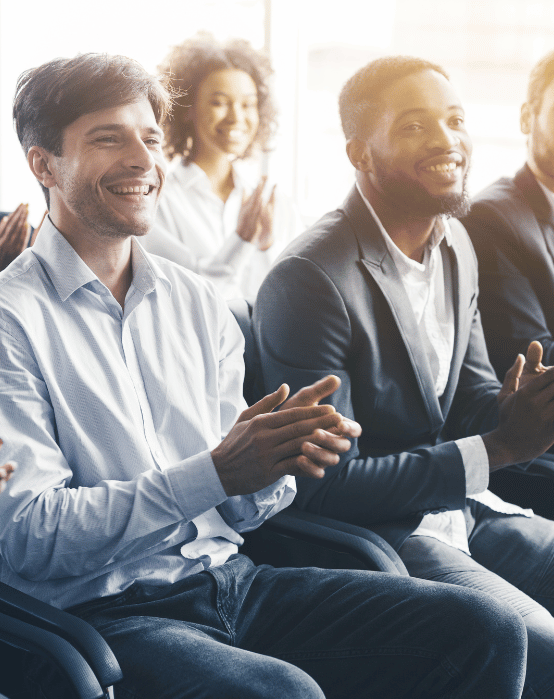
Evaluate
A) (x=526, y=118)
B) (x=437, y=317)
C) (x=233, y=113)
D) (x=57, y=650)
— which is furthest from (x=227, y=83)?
(x=57, y=650)

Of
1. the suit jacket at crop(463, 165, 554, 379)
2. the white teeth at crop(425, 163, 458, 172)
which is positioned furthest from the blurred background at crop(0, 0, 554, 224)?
the white teeth at crop(425, 163, 458, 172)

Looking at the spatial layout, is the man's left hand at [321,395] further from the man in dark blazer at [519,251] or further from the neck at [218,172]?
the neck at [218,172]

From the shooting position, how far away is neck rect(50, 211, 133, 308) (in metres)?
1.14

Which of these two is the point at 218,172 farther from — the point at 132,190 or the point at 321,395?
the point at 321,395

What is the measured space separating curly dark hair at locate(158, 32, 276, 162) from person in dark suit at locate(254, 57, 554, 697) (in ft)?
4.10

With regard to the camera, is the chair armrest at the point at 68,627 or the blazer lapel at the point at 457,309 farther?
the blazer lapel at the point at 457,309

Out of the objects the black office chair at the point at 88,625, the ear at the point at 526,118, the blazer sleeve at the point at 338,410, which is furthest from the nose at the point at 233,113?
the blazer sleeve at the point at 338,410

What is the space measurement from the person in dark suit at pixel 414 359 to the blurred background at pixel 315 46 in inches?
65.2

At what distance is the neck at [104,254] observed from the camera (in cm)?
114

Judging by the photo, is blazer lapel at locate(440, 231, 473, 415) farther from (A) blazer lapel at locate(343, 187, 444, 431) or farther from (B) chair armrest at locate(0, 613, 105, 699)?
(B) chair armrest at locate(0, 613, 105, 699)

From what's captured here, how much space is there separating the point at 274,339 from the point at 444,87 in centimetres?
66

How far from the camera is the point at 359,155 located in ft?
5.15

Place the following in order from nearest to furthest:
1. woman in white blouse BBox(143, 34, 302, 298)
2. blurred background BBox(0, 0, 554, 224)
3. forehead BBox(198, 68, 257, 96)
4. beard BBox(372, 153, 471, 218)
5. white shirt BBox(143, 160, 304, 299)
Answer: beard BBox(372, 153, 471, 218)
white shirt BBox(143, 160, 304, 299)
woman in white blouse BBox(143, 34, 302, 298)
forehead BBox(198, 68, 257, 96)
blurred background BBox(0, 0, 554, 224)

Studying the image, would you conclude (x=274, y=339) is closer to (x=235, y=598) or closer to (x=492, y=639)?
(x=235, y=598)
